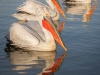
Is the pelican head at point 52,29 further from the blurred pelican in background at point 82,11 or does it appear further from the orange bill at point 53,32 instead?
the blurred pelican in background at point 82,11

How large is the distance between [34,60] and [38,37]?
92cm

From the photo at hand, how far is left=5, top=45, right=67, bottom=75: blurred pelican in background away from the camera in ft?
18.0

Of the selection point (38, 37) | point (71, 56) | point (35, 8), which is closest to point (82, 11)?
point (35, 8)

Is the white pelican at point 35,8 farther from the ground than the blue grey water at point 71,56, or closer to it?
farther from the ground

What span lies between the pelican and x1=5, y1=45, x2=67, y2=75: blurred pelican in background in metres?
0.16

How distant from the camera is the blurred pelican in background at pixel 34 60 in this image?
549 centimetres

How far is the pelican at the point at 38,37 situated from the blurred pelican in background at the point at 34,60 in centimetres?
16

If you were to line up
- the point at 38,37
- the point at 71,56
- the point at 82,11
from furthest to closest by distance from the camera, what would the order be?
the point at 82,11
the point at 38,37
the point at 71,56

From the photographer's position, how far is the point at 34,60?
6023mm

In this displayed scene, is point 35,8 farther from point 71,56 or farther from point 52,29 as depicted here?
point 71,56

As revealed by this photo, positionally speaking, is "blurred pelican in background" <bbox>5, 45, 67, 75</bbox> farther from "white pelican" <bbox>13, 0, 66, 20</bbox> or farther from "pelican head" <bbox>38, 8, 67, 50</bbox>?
"white pelican" <bbox>13, 0, 66, 20</bbox>

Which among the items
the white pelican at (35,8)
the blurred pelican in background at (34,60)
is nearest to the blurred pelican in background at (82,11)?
the white pelican at (35,8)

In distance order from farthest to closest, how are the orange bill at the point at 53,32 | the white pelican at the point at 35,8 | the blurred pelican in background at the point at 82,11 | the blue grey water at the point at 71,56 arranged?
the blurred pelican in background at the point at 82,11
the white pelican at the point at 35,8
the orange bill at the point at 53,32
the blue grey water at the point at 71,56

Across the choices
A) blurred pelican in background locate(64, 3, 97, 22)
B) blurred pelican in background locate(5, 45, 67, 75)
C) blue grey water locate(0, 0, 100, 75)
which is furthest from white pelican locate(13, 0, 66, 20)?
blurred pelican in background locate(5, 45, 67, 75)
